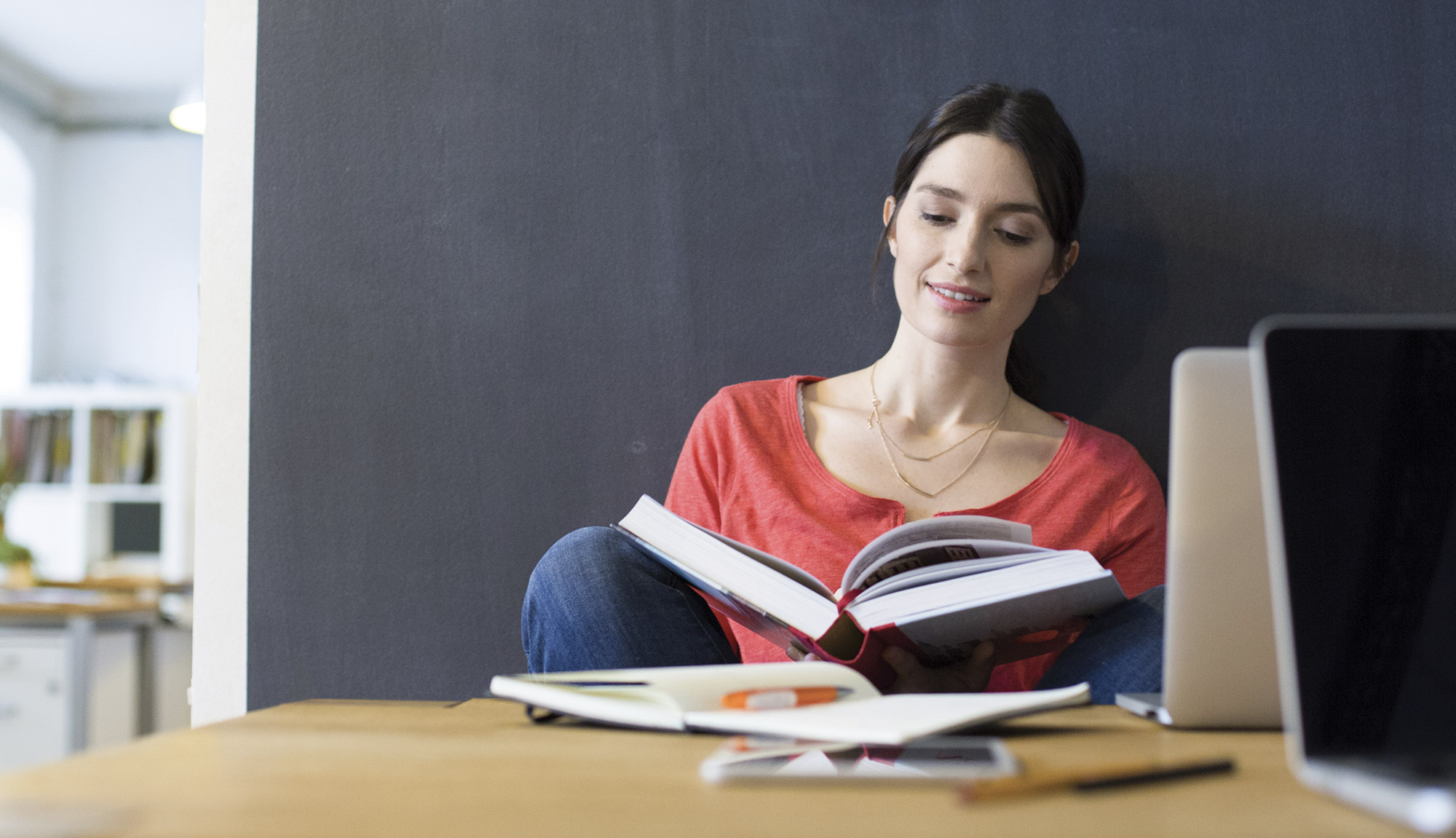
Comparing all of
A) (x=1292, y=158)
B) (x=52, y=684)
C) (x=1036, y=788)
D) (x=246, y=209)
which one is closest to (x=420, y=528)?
(x=246, y=209)

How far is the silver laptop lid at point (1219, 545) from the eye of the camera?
1.93 ft

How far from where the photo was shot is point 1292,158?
144 cm

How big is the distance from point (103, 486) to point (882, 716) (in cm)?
451

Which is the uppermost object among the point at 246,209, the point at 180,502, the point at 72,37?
the point at 72,37

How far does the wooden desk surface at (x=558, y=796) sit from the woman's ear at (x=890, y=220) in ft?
3.03

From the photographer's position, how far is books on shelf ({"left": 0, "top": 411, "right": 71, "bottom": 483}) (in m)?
4.19

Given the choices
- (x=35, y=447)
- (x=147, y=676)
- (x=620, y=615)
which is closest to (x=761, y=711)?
(x=620, y=615)

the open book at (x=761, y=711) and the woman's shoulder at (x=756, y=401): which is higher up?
the woman's shoulder at (x=756, y=401)

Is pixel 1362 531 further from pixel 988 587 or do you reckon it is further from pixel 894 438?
pixel 894 438

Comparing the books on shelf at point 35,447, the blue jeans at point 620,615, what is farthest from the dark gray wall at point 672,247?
the books on shelf at point 35,447

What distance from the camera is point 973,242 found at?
4.19ft

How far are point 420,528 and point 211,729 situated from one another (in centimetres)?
87

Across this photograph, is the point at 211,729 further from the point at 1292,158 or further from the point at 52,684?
the point at 52,684

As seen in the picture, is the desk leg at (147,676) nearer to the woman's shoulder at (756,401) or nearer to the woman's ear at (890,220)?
the woman's shoulder at (756,401)
